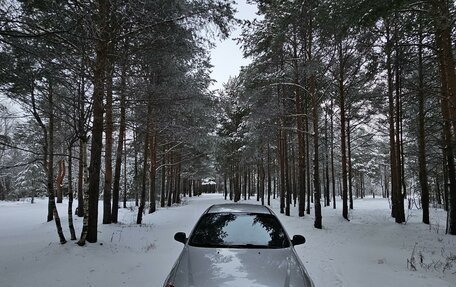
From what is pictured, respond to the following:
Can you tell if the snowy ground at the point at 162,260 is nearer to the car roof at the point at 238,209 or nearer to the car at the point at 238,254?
the car roof at the point at 238,209

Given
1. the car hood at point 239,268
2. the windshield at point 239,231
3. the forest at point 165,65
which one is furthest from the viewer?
the forest at point 165,65

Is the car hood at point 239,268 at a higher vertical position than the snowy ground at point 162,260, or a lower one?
higher

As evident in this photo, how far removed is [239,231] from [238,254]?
0.72m

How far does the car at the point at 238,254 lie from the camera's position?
130 inches

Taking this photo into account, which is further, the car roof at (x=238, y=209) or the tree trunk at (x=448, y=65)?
the tree trunk at (x=448, y=65)

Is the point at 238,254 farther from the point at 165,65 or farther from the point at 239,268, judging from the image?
the point at 165,65

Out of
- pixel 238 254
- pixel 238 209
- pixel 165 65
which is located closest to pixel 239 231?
pixel 238 254

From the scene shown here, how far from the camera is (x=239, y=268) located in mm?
3588

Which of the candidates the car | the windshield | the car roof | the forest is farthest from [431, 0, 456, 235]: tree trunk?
the car

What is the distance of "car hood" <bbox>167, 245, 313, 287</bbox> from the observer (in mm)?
3238

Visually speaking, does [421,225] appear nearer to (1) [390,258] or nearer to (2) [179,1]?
(1) [390,258]

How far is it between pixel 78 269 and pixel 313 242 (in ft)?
23.6

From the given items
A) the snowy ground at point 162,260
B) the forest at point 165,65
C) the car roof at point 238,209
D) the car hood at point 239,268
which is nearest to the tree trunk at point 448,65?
the forest at point 165,65

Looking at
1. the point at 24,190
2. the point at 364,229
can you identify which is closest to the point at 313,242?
the point at 364,229
